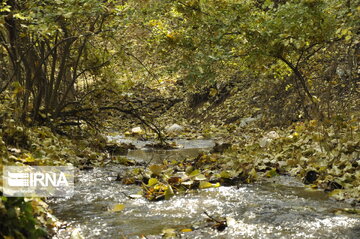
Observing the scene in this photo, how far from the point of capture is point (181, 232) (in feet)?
9.89

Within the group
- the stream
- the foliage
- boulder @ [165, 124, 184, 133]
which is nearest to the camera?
the foliage

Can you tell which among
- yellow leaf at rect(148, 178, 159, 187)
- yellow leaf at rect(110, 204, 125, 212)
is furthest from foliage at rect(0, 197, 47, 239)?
yellow leaf at rect(148, 178, 159, 187)

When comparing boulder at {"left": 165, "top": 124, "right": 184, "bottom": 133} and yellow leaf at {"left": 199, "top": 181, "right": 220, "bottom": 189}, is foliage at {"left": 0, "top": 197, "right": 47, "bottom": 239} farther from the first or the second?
boulder at {"left": 165, "top": 124, "right": 184, "bottom": 133}

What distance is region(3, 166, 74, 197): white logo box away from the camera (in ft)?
8.30

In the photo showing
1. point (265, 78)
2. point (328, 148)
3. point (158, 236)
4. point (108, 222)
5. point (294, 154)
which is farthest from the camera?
point (265, 78)

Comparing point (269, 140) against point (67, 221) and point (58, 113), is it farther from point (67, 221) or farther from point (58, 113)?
point (67, 221)

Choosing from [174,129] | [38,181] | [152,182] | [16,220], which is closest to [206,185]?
[152,182]

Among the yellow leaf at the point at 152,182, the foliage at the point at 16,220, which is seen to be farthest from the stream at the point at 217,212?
the foliage at the point at 16,220

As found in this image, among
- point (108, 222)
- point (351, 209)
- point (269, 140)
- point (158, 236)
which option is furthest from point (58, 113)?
point (351, 209)

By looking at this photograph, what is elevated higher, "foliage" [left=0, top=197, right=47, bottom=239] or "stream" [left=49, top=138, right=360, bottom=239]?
"foliage" [left=0, top=197, right=47, bottom=239]

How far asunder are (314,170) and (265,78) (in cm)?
559

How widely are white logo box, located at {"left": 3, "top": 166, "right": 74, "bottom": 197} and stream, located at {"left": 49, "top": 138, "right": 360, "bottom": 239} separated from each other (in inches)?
5.1

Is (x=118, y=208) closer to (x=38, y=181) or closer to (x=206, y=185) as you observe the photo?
(x=38, y=181)

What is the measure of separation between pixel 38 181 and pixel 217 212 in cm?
170
